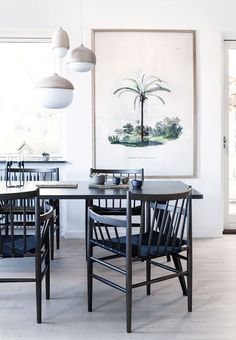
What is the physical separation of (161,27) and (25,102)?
70.6 inches

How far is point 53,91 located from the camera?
3080mm

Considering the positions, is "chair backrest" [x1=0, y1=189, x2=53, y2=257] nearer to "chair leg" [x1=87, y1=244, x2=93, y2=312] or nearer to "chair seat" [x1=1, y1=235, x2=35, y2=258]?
"chair seat" [x1=1, y1=235, x2=35, y2=258]

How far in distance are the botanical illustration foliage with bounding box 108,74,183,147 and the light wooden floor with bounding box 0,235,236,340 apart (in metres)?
1.71

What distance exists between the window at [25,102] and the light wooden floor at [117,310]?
1772 millimetres

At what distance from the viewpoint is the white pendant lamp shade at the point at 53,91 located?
307 centimetres

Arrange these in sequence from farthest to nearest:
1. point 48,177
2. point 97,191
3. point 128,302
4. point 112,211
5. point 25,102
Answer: point 25,102 < point 48,177 < point 112,211 < point 97,191 < point 128,302

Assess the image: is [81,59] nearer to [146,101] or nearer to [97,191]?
[97,191]

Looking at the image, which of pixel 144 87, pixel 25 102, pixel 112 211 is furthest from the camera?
pixel 25 102

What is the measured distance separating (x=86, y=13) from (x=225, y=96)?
1.87 m

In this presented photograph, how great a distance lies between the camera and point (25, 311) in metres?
2.76

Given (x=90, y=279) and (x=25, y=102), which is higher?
(x=25, y=102)

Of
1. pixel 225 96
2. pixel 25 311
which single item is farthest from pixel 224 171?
pixel 25 311

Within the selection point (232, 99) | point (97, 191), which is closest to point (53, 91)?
point (97, 191)

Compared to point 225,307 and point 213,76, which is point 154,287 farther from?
point 213,76
